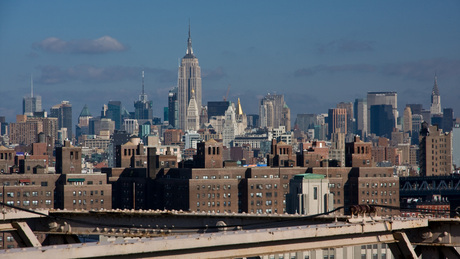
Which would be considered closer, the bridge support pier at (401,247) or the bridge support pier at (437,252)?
the bridge support pier at (401,247)

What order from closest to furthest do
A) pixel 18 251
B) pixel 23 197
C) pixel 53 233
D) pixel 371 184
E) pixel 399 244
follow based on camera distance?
pixel 18 251
pixel 399 244
pixel 53 233
pixel 23 197
pixel 371 184

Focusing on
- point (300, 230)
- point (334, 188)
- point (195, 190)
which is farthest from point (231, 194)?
point (300, 230)

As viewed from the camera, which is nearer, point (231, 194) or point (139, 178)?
point (231, 194)

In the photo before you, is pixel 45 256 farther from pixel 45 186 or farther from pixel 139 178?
pixel 139 178

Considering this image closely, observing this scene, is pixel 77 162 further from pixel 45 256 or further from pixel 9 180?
pixel 45 256

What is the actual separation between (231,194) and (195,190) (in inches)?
234

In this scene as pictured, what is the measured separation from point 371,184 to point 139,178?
41.0 meters

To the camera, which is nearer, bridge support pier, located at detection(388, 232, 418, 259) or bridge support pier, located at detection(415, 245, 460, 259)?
bridge support pier, located at detection(388, 232, 418, 259)

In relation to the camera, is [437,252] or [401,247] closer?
[401,247]

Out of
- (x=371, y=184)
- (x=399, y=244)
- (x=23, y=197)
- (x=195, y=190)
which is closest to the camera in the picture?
(x=399, y=244)

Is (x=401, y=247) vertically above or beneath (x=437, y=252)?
above

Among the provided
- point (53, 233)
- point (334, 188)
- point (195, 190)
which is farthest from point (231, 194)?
point (53, 233)

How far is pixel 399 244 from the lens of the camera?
110 ft

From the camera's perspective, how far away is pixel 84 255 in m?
26.2
